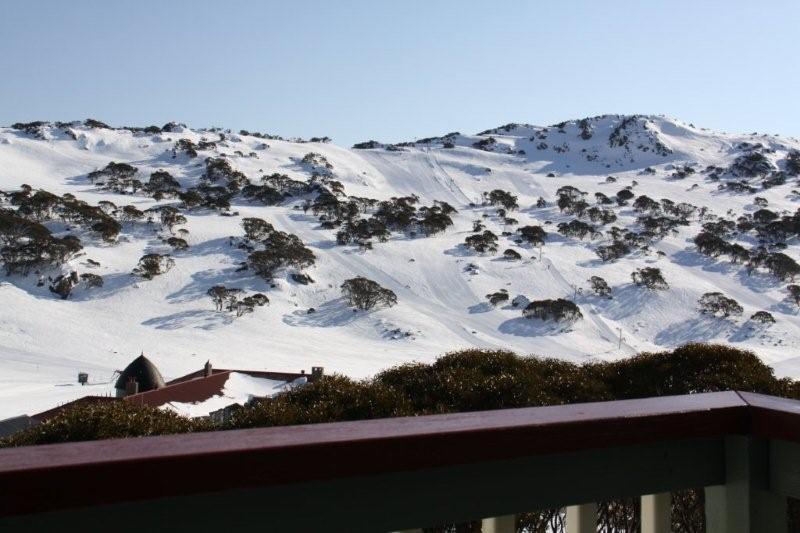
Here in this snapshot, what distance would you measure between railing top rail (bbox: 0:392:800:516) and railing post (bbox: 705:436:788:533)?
62 mm

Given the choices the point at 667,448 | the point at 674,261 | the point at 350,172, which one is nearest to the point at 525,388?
the point at 667,448

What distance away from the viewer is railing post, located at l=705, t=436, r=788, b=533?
1522mm

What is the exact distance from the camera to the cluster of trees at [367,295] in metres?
40.7

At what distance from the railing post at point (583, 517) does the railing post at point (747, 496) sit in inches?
14.3

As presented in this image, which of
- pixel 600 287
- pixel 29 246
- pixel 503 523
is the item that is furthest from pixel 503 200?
pixel 503 523

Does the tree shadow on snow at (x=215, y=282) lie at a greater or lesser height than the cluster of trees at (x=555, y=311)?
greater

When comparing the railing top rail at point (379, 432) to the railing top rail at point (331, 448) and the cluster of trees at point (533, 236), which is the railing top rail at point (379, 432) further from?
the cluster of trees at point (533, 236)

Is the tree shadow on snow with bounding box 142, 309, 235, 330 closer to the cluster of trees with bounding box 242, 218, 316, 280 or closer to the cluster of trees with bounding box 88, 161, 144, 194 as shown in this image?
the cluster of trees with bounding box 242, 218, 316, 280

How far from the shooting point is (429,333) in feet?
122

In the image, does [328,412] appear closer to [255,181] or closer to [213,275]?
[213,275]

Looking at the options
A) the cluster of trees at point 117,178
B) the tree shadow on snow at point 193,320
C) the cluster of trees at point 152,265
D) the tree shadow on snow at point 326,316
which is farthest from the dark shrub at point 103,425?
the cluster of trees at point 117,178

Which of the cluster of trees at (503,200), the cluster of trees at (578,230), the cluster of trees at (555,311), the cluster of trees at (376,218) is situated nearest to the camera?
the cluster of trees at (555,311)

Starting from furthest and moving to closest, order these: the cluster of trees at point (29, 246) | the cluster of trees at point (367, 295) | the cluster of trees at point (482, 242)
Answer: the cluster of trees at point (482, 242)
the cluster of trees at point (367, 295)
the cluster of trees at point (29, 246)

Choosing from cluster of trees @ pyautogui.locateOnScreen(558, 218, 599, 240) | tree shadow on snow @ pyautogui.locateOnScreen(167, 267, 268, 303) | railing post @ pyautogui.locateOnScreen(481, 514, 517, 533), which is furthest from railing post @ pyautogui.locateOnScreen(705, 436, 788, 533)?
cluster of trees @ pyautogui.locateOnScreen(558, 218, 599, 240)
